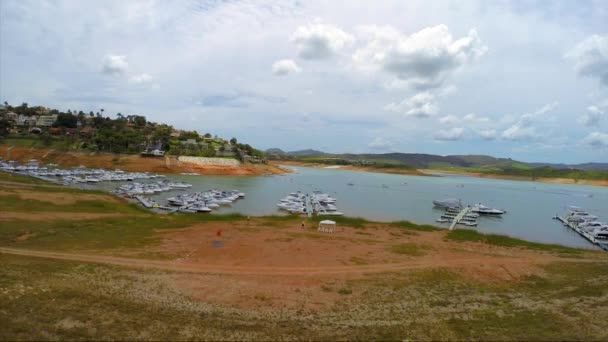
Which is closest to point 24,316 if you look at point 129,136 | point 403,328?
point 403,328

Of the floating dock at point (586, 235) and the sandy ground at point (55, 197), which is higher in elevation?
the sandy ground at point (55, 197)

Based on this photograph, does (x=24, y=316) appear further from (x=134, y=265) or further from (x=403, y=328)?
(x=403, y=328)

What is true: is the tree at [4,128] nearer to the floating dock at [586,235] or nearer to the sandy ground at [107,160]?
the sandy ground at [107,160]

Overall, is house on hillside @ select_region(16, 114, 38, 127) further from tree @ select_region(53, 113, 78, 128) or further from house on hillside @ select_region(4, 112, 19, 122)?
tree @ select_region(53, 113, 78, 128)

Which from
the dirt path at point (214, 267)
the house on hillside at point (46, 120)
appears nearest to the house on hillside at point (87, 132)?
the house on hillside at point (46, 120)

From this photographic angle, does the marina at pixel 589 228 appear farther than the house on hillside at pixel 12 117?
No

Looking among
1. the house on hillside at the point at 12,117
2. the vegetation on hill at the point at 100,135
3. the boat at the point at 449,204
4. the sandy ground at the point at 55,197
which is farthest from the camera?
the house on hillside at the point at 12,117

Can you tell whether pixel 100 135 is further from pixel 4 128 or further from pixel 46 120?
pixel 46 120

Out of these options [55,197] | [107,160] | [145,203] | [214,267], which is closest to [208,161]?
[107,160]
